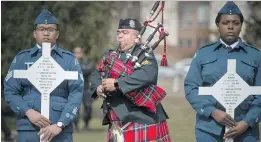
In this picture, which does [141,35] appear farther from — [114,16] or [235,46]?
[114,16]

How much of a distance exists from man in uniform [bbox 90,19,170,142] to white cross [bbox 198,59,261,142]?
15.6 inches

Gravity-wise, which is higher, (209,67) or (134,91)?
(209,67)

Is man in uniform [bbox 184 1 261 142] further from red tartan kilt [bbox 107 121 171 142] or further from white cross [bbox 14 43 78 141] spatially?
white cross [bbox 14 43 78 141]

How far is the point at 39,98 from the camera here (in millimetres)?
4469

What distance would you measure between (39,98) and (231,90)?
51.6 inches

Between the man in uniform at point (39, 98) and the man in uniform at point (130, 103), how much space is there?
0.60 ft

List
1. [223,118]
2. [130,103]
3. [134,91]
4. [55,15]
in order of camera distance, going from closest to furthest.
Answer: [223,118] → [134,91] → [130,103] → [55,15]

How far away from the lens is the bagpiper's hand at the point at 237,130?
4.23 metres

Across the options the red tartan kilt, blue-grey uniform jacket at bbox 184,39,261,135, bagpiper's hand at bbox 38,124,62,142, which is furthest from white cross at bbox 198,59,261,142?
bagpiper's hand at bbox 38,124,62,142

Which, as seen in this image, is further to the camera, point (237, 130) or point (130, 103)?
point (130, 103)

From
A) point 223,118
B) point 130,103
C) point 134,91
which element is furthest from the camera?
point 130,103

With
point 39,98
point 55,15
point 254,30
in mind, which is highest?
point 55,15

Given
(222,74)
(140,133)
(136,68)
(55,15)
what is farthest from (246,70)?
(55,15)

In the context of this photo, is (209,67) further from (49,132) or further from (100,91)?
(49,132)
